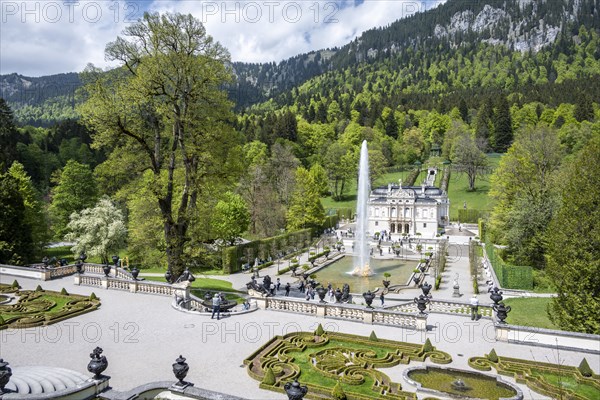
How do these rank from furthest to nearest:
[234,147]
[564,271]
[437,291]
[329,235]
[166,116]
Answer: [329,235], [437,291], [234,147], [166,116], [564,271]

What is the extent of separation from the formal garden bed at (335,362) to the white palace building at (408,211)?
62.8 metres

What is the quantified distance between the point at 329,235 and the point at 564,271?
175 ft

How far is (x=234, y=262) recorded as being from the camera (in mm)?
47156

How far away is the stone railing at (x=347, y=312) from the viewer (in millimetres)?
21938

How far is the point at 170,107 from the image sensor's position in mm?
26156

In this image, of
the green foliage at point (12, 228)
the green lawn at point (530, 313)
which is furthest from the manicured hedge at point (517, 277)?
the green foliage at point (12, 228)

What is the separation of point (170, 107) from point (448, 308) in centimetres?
2018

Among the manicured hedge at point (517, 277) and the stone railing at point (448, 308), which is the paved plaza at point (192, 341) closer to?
the stone railing at point (448, 308)

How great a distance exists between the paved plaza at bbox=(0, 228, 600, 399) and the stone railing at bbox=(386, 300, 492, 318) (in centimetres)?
60

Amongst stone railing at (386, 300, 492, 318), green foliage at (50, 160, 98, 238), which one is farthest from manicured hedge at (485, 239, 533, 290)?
green foliage at (50, 160, 98, 238)

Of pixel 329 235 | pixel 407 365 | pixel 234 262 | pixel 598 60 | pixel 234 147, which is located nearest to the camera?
pixel 407 365

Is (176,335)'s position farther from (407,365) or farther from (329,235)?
(329,235)

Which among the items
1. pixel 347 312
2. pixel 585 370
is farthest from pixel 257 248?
pixel 585 370

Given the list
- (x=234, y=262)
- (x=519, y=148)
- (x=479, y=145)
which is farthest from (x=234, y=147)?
(x=479, y=145)
